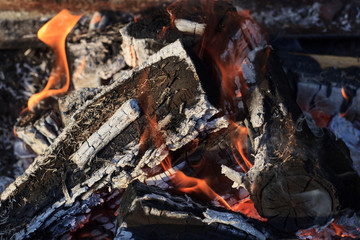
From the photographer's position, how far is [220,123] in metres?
2.11

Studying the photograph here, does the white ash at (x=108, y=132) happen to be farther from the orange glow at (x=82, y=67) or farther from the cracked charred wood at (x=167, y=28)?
the orange glow at (x=82, y=67)

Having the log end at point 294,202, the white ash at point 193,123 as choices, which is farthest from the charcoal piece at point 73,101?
the log end at point 294,202

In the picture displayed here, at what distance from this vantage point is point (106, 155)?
2090 mm

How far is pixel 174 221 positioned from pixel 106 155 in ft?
2.03

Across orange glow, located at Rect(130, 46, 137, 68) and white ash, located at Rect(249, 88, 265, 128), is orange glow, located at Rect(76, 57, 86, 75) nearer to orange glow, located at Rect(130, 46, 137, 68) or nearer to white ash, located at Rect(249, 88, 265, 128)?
orange glow, located at Rect(130, 46, 137, 68)

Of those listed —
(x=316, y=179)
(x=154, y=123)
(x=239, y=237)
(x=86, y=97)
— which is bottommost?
(x=239, y=237)

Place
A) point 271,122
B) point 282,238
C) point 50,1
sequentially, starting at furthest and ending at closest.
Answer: point 50,1, point 271,122, point 282,238

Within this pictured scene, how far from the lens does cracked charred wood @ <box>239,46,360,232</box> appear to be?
5.85 feet

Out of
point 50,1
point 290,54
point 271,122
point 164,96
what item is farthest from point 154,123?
point 50,1

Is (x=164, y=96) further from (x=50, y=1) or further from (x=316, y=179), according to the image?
(x=50, y=1)

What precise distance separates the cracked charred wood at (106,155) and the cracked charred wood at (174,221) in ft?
0.88

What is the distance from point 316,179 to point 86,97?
1.77 meters

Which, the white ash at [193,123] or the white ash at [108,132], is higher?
the white ash at [108,132]

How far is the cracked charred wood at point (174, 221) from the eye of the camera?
1776mm
